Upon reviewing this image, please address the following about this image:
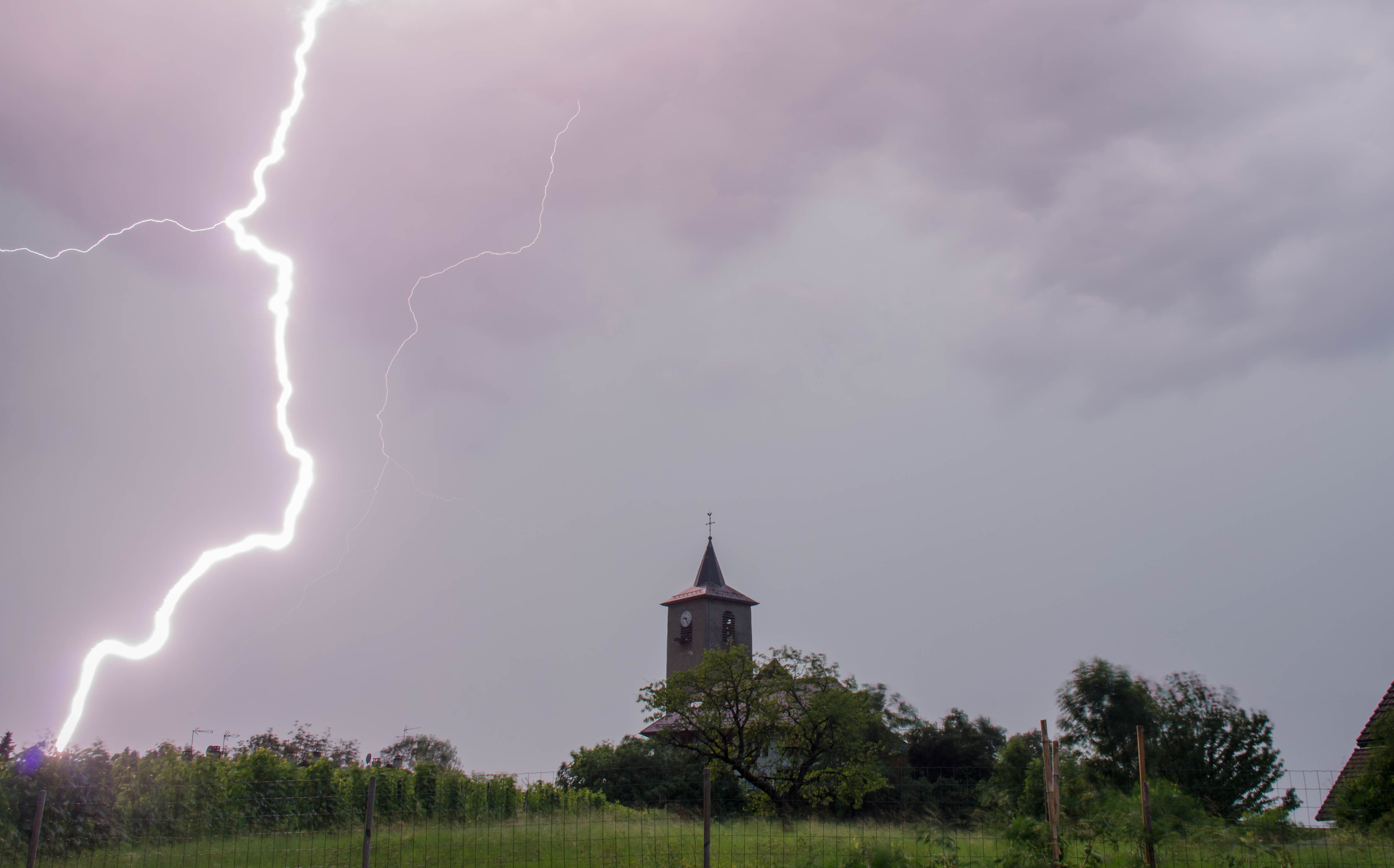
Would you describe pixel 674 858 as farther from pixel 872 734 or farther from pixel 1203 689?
pixel 872 734

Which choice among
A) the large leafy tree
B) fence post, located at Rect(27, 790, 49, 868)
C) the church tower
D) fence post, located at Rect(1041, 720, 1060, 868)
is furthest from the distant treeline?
Result: the church tower

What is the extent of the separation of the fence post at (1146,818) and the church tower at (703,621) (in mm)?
46433

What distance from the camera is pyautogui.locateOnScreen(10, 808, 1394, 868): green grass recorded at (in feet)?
29.3

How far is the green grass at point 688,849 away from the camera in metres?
8.92

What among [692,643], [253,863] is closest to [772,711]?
[253,863]

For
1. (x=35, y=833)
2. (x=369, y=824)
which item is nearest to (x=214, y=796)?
(x=35, y=833)

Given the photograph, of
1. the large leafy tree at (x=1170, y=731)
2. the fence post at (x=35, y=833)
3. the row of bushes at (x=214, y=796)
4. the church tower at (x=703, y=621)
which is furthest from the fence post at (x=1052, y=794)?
the church tower at (x=703, y=621)

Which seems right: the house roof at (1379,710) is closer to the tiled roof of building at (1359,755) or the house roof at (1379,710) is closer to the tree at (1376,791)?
the tiled roof of building at (1359,755)

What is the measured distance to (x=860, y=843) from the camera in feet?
30.9

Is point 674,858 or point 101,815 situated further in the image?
point 101,815

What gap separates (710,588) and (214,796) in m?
46.2

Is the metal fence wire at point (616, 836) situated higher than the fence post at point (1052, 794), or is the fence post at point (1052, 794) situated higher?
the fence post at point (1052, 794)

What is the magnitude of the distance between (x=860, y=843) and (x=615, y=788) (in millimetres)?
23910

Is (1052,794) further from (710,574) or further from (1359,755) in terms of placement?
(710,574)
